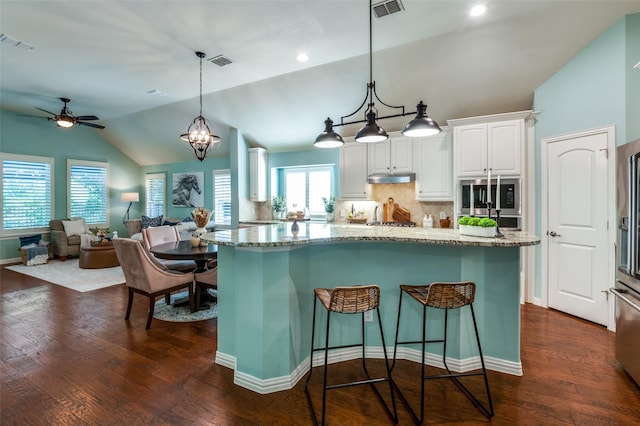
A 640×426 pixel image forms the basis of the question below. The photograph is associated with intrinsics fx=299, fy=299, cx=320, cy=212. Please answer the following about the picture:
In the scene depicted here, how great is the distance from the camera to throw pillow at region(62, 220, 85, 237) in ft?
22.4

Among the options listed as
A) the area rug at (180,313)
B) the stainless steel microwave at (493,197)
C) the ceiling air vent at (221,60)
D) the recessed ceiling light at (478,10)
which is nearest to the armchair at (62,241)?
the area rug at (180,313)

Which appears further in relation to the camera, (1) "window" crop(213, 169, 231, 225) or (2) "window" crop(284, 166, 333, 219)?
(1) "window" crop(213, 169, 231, 225)

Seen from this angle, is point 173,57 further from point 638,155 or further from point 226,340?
point 638,155

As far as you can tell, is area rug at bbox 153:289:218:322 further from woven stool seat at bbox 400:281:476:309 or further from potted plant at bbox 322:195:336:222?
potted plant at bbox 322:195:336:222

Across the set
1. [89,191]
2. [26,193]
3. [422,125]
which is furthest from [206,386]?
[89,191]

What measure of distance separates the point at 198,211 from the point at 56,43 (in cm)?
262

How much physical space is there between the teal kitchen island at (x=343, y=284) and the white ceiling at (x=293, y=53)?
2.28 metres

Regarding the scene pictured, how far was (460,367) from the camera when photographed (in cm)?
237

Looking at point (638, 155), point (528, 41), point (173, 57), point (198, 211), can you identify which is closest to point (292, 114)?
point (173, 57)

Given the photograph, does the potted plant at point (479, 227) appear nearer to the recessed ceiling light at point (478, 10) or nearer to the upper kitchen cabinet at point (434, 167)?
the recessed ceiling light at point (478, 10)

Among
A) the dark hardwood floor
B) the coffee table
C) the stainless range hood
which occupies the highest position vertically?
the stainless range hood

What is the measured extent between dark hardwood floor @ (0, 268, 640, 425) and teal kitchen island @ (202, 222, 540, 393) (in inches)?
6.6

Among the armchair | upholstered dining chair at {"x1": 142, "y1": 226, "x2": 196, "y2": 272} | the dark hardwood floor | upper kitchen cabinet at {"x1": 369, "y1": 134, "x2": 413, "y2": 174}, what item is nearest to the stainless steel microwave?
upper kitchen cabinet at {"x1": 369, "y1": 134, "x2": 413, "y2": 174}

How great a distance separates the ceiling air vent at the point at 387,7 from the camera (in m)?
2.75
